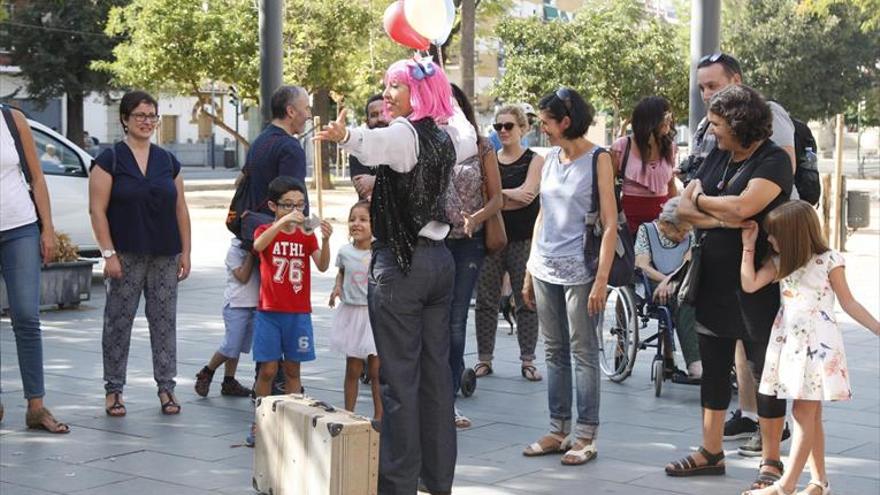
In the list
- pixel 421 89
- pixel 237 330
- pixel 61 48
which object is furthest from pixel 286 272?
pixel 61 48

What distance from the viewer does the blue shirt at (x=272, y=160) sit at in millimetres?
8023

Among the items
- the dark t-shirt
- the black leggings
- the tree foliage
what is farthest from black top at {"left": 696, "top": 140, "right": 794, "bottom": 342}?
the tree foliage

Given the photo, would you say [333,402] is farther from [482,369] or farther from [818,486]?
[818,486]

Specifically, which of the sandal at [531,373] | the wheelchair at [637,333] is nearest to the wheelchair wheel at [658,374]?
the wheelchair at [637,333]

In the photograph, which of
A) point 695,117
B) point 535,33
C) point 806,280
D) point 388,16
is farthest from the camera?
point 535,33

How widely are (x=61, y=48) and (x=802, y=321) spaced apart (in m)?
42.9

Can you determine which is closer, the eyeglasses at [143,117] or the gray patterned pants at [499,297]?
the eyeglasses at [143,117]

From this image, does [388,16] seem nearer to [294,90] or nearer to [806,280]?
[294,90]

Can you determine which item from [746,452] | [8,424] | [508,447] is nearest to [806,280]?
[746,452]

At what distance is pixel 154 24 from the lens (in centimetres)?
3170

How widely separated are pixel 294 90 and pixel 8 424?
2493mm

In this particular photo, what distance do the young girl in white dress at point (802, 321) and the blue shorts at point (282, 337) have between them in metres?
2.60

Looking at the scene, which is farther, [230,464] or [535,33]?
[535,33]

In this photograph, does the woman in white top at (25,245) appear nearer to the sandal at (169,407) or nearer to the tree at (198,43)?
the sandal at (169,407)
